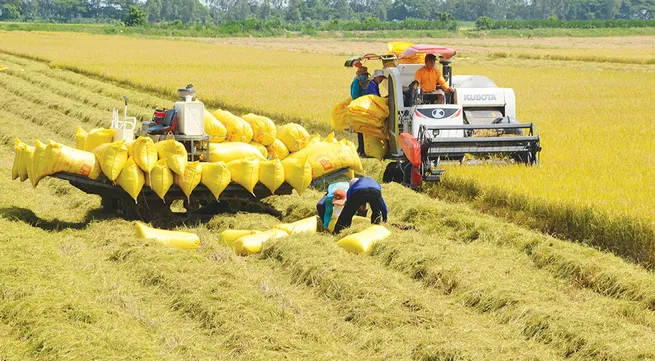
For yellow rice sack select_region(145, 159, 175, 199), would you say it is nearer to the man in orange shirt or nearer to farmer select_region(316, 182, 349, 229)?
farmer select_region(316, 182, 349, 229)

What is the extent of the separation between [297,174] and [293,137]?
121cm

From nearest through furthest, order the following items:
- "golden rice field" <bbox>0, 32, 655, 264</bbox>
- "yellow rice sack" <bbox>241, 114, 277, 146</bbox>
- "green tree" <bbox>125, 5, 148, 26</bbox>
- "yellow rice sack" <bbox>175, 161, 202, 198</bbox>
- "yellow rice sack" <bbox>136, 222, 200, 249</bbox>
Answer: "yellow rice sack" <bbox>136, 222, 200, 249</bbox> → "golden rice field" <bbox>0, 32, 655, 264</bbox> → "yellow rice sack" <bbox>175, 161, 202, 198</bbox> → "yellow rice sack" <bbox>241, 114, 277, 146</bbox> → "green tree" <bbox>125, 5, 148, 26</bbox>

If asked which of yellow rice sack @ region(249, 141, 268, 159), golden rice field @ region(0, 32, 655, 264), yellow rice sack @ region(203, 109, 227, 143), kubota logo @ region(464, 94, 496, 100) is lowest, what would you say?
golden rice field @ region(0, 32, 655, 264)

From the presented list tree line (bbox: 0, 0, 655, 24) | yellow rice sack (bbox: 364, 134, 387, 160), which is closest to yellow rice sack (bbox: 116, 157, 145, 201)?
yellow rice sack (bbox: 364, 134, 387, 160)

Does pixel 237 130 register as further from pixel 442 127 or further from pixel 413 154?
pixel 442 127

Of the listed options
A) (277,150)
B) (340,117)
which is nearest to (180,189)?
(277,150)

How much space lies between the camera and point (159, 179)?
10219 mm

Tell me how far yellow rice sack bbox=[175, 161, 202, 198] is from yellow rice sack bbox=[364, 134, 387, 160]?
473 centimetres

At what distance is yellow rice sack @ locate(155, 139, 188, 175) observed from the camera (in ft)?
33.6

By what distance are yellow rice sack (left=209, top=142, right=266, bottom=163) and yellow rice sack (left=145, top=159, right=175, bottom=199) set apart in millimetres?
902

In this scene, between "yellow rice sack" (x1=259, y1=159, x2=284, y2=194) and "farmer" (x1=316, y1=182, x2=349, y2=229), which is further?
"yellow rice sack" (x1=259, y1=159, x2=284, y2=194)

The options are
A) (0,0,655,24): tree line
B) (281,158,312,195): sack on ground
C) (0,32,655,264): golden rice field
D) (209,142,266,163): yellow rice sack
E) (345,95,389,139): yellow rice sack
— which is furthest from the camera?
(0,0,655,24): tree line

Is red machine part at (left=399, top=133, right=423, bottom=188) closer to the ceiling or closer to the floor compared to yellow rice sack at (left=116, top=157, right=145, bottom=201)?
closer to the floor

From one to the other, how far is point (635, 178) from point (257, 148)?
485 centimetres
